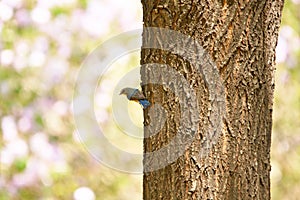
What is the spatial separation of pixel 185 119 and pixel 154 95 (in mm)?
89

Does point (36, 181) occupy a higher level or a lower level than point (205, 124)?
higher

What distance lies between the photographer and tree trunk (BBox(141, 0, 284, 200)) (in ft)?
4.89

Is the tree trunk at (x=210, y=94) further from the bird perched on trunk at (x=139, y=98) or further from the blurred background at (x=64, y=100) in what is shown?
the blurred background at (x=64, y=100)

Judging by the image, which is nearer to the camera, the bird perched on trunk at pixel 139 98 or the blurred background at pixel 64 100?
the bird perched on trunk at pixel 139 98

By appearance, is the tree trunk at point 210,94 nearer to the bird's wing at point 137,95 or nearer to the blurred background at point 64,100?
the bird's wing at point 137,95

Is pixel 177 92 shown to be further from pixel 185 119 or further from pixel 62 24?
pixel 62 24

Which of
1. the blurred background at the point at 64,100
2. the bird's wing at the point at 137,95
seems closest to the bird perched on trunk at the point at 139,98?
the bird's wing at the point at 137,95

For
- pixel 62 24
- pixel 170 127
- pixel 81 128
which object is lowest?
pixel 170 127

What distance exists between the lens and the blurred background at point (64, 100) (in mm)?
3295

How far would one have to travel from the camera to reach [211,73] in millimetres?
1492

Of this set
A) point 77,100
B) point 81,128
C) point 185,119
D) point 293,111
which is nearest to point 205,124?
point 185,119

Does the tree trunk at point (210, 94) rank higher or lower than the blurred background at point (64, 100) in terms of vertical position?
lower

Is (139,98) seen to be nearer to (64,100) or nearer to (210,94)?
(210,94)

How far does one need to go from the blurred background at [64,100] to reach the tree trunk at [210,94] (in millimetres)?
1592
